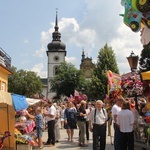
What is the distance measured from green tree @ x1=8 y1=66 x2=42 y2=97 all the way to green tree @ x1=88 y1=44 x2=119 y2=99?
66.5ft

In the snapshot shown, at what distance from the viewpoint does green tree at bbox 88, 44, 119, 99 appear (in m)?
49.4

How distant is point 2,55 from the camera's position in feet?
72.4

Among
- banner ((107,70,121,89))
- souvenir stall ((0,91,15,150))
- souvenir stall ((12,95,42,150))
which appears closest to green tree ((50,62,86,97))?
souvenir stall ((12,95,42,150))

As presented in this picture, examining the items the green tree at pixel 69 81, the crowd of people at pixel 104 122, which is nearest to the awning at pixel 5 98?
the crowd of people at pixel 104 122

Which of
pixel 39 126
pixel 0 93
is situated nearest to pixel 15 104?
pixel 0 93

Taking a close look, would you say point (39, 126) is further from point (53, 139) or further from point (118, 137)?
point (118, 137)

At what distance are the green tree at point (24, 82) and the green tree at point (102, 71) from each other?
66.5ft

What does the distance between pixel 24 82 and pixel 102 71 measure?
23454 mm

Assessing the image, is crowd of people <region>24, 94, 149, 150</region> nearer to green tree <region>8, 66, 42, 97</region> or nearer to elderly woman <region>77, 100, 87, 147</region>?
elderly woman <region>77, 100, 87, 147</region>

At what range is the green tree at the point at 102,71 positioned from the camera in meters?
49.4

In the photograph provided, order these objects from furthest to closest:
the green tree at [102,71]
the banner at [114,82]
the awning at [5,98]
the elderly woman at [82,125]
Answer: the green tree at [102,71] → the elderly woman at [82,125] → the banner at [114,82] → the awning at [5,98]

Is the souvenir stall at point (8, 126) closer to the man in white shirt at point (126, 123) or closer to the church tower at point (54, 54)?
the man in white shirt at point (126, 123)

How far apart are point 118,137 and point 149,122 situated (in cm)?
101

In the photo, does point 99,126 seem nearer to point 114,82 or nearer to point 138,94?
point 138,94
